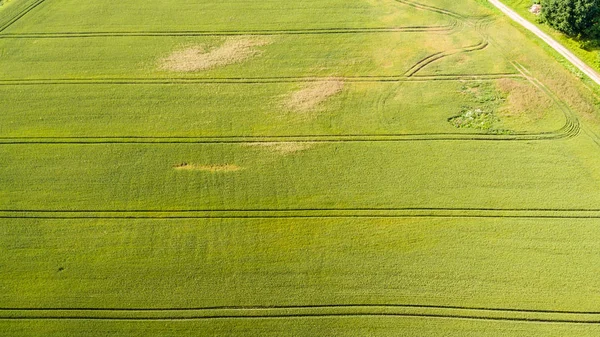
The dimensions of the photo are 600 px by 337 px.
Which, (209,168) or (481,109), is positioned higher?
(209,168)

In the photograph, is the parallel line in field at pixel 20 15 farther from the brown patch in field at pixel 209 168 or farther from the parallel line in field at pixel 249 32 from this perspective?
the brown patch in field at pixel 209 168

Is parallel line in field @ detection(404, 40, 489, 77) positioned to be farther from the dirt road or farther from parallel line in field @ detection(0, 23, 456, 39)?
the dirt road

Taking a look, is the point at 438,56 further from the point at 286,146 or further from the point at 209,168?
the point at 209,168

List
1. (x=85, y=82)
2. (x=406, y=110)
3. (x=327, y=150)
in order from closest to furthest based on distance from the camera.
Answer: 1. (x=327, y=150)
2. (x=406, y=110)
3. (x=85, y=82)

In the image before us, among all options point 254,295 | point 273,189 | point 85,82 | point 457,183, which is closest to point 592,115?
point 457,183

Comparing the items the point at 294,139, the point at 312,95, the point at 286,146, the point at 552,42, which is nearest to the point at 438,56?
the point at 552,42

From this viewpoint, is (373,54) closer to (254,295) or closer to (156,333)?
(254,295)

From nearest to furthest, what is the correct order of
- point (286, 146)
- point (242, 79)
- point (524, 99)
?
point (286, 146) < point (524, 99) < point (242, 79)
